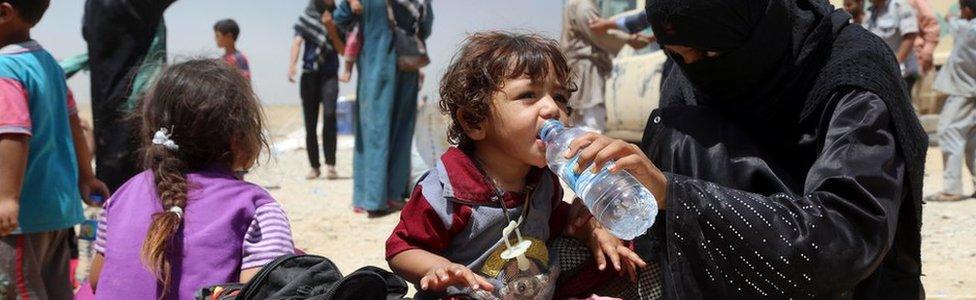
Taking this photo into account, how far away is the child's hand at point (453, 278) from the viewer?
7.87 feet

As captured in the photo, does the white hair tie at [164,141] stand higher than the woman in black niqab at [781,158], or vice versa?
the woman in black niqab at [781,158]

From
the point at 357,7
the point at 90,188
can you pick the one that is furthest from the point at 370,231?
the point at 90,188

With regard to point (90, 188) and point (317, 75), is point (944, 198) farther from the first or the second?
point (90, 188)

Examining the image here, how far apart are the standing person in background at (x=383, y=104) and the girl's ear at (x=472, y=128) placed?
4.85 m

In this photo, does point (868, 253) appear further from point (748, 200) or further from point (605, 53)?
point (605, 53)

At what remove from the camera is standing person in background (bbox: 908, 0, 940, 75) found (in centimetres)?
993

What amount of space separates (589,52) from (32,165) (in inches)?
302

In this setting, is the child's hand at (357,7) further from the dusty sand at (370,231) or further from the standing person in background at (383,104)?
the dusty sand at (370,231)

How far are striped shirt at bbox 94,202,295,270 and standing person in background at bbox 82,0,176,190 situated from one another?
184cm

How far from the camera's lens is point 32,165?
3.66 meters

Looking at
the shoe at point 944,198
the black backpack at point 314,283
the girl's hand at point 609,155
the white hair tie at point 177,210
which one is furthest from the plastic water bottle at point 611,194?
the shoe at point 944,198

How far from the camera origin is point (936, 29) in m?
10.1

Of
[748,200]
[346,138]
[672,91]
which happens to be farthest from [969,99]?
[346,138]

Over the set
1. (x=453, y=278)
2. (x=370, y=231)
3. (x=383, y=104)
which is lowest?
(x=370, y=231)
